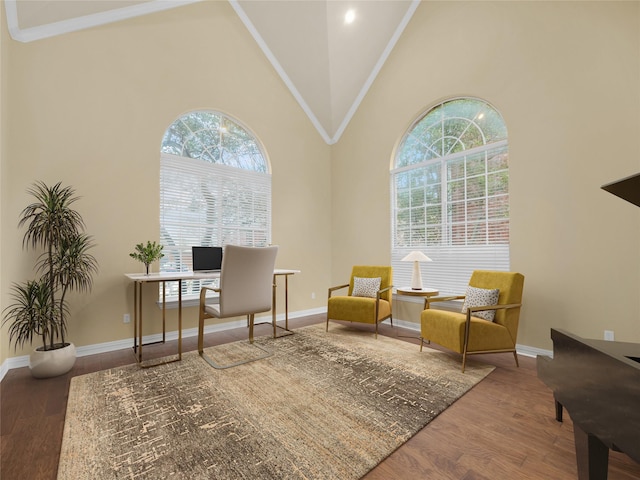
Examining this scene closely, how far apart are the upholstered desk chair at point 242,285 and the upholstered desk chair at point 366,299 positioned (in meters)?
1.09

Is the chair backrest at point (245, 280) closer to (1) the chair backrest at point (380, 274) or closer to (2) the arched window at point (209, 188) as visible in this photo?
(2) the arched window at point (209, 188)

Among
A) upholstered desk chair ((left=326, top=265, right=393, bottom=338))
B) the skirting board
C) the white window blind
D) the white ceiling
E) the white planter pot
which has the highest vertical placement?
the white ceiling

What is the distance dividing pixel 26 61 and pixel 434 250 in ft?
16.3

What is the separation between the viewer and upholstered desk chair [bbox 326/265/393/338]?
12.1ft

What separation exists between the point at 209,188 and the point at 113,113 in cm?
131

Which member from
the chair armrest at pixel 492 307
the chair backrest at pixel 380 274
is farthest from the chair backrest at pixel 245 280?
the chair armrest at pixel 492 307

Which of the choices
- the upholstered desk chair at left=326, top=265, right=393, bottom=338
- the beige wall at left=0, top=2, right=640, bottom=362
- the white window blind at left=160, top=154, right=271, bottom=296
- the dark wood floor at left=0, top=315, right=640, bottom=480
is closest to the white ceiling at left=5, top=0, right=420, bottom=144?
the beige wall at left=0, top=2, right=640, bottom=362

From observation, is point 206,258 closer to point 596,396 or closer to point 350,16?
point 596,396

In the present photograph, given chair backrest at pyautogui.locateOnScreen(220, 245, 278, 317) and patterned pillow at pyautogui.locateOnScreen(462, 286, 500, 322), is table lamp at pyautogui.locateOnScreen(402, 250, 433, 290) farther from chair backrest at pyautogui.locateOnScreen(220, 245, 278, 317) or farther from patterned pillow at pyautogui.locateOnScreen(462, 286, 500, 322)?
chair backrest at pyautogui.locateOnScreen(220, 245, 278, 317)

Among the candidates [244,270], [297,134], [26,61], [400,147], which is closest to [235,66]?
[297,134]

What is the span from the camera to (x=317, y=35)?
4148 millimetres

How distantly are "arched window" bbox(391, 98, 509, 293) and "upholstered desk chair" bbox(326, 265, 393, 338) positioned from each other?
501 mm

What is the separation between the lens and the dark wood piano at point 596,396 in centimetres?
82

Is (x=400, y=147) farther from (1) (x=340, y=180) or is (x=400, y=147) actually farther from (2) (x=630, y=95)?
(2) (x=630, y=95)
